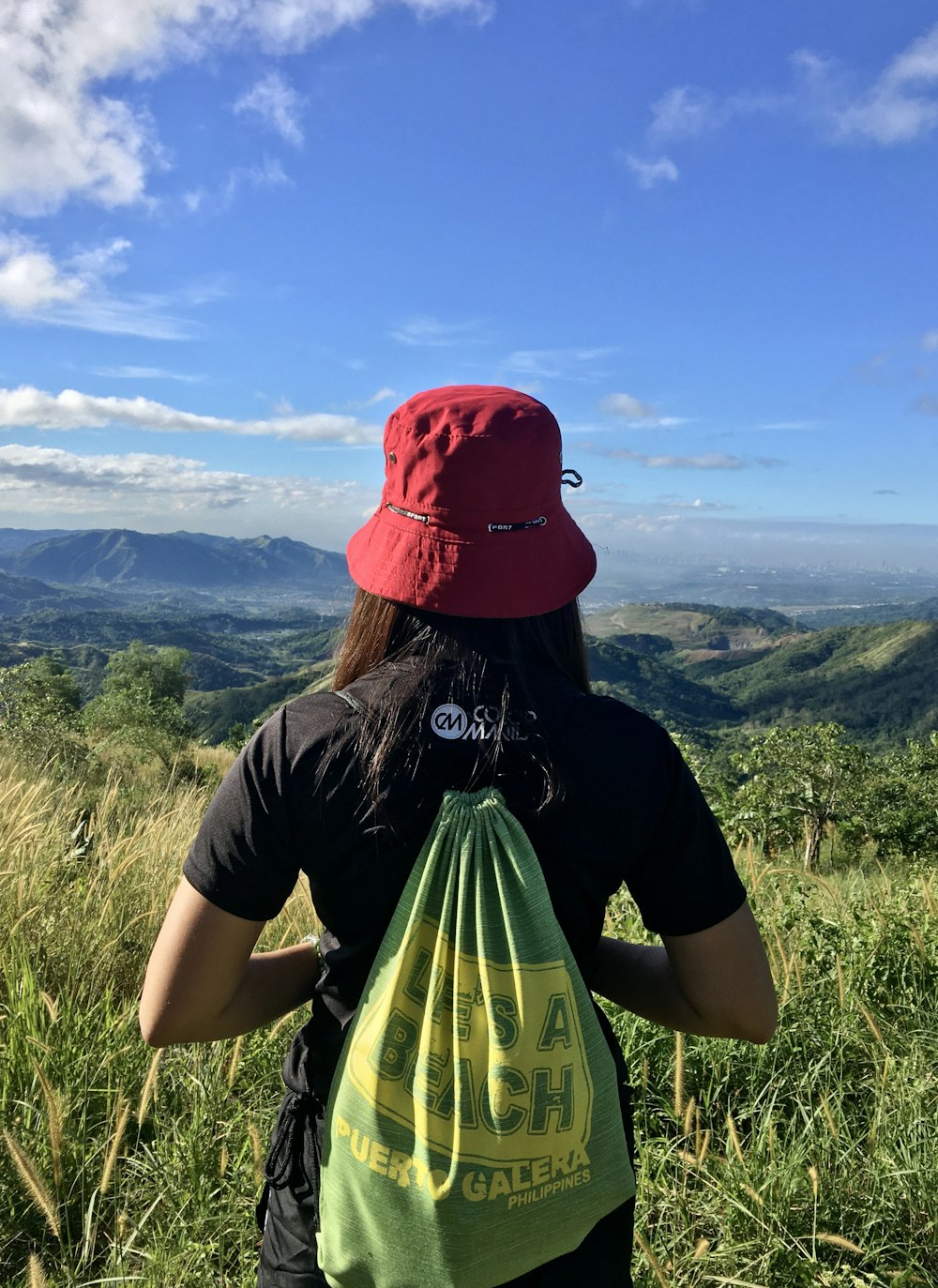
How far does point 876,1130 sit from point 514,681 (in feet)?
6.96

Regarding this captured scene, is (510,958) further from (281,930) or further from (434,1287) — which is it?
(281,930)

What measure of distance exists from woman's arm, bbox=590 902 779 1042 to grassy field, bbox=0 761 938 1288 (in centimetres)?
80

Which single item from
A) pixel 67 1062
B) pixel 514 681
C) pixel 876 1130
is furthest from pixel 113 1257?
pixel 876 1130

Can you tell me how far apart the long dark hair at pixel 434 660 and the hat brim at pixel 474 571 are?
1.6 inches

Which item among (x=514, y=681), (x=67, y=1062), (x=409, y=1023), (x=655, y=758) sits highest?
(x=514, y=681)

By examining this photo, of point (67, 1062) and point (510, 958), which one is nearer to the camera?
point (510, 958)

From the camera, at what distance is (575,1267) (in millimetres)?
1175

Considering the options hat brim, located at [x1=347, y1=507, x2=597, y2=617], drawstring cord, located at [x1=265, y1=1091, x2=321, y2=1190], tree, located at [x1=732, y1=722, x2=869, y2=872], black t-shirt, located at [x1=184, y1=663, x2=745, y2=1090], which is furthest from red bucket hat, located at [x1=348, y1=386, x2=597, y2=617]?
tree, located at [x1=732, y1=722, x2=869, y2=872]

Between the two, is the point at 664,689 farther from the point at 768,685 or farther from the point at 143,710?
the point at 143,710

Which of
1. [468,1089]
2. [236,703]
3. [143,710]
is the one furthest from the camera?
[236,703]

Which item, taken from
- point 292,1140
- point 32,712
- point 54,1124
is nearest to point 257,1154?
point 54,1124

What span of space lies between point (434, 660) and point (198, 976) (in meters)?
0.61

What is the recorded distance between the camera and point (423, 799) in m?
1.10

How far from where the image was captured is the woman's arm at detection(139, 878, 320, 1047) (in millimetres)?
1158
